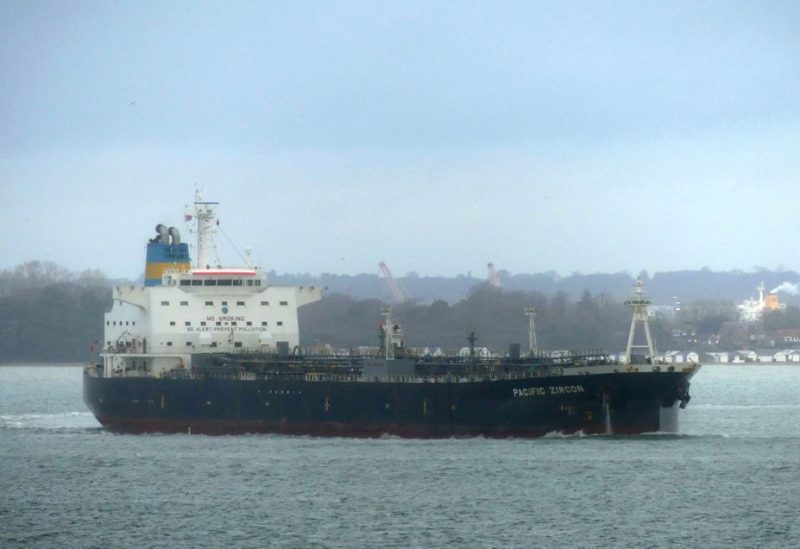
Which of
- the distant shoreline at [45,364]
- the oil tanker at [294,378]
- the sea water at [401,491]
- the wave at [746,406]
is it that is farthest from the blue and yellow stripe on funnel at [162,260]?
the distant shoreline at [45,364]

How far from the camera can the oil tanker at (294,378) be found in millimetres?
49062

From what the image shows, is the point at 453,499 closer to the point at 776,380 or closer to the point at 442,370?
the point at 442,370

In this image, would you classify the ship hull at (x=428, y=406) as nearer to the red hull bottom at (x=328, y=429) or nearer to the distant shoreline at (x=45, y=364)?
the red hull bottom at (x=328, y=429)

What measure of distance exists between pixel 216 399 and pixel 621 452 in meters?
14.8

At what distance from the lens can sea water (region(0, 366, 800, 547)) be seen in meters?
34.2

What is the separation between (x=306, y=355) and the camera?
2192 inches

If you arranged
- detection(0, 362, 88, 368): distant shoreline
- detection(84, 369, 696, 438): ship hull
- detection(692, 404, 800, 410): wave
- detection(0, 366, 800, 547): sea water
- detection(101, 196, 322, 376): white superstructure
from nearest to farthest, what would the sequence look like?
detection(0, 366, 800, 547): sea water < detection(84, 369, 696, 438): ship hull < detection(101, 196, 322, 376): white superstructure < detection(692, 404, 800, 410): wave < detection(0, 362, 88, 368): distant shoreline

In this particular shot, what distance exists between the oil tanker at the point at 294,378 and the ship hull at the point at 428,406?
41mm

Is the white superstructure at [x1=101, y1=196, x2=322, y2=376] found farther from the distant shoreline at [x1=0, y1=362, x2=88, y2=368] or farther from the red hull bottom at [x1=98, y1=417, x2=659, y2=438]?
the distant shoreline at [x1=0, y1=362, x2=88, y2=368]

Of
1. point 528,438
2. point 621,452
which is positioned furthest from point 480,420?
point 621,452

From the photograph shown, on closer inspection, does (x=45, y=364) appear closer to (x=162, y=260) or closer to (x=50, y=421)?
(x=50, y=421)

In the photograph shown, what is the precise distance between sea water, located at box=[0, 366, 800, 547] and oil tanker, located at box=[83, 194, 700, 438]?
888mm

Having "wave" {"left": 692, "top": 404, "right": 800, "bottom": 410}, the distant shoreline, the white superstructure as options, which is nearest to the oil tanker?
the white superstructure

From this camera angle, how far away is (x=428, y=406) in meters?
50.1
